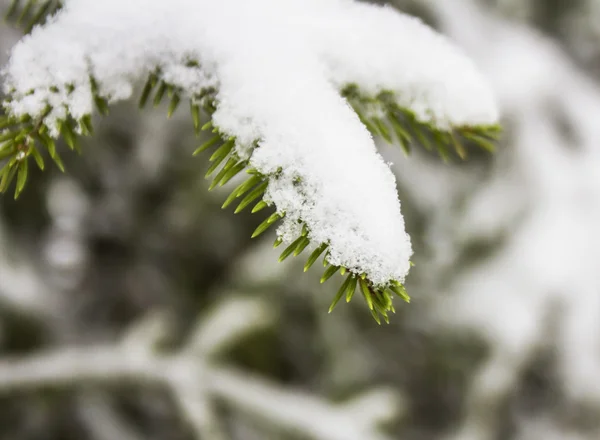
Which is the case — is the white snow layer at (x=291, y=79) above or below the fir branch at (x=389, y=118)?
below

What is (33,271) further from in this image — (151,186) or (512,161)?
(512,161)

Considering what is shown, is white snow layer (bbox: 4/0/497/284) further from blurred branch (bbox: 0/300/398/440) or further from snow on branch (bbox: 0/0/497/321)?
blurred branch (bbox: 0/300/398/440)

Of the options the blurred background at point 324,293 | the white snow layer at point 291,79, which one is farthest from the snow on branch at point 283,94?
the blurred background at point 324,293

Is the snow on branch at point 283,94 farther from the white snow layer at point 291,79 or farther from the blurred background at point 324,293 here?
the blurred background at point 324,293

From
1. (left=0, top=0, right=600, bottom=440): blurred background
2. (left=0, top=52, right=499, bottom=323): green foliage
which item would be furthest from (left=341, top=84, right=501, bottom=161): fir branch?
(left=0, top=0, right=600, bottom=440): blurred background

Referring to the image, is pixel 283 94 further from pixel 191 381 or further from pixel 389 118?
pixel 191 381

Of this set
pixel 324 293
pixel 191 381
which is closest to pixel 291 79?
pixel 191 381

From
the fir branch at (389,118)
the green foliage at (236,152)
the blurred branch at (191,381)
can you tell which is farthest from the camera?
the blurred branch at (191,381)
